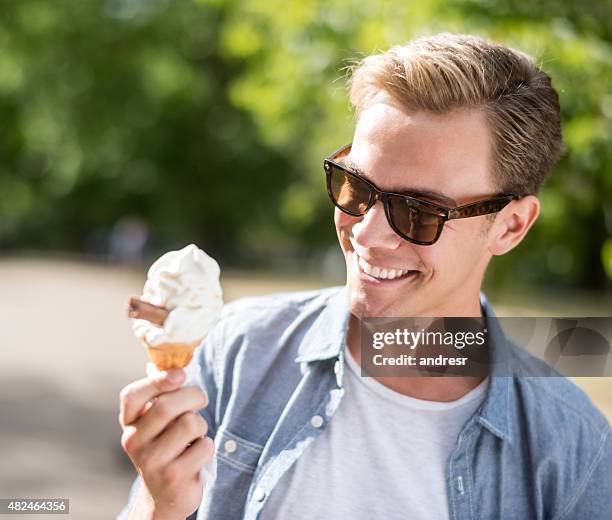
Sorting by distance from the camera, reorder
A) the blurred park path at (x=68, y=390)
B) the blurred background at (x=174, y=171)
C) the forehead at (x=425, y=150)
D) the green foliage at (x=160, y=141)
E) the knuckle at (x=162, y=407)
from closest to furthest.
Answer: the knuckle at (x=162, y=407), the forehead at (x=425, y=150), the blurred background at (x=174, y=171), the blurred park path at (x=68, y=390), the green foliage at (x=160, y=141)

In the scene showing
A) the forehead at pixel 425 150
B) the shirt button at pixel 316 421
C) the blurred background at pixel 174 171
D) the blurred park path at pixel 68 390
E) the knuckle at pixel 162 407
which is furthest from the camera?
the blurred park path at pixel 68 390

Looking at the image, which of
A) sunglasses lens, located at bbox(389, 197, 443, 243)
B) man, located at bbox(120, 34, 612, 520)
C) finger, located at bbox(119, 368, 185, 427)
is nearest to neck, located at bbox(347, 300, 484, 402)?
man, located at bbox(120, 34, 612, 520)

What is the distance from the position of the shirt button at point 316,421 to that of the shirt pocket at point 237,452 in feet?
0.49

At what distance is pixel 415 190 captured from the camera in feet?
6.15

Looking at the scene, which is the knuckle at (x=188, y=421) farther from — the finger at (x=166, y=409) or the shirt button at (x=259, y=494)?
the shirt button at (x=259, y=494)

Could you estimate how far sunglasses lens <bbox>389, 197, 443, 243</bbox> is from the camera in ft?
6.12

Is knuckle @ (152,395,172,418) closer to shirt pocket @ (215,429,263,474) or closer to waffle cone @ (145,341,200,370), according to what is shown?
waffle cone @ (145,341,200,370)

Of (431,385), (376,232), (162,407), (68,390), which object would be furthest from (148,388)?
(68,390)

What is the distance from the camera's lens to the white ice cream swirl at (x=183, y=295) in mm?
1633

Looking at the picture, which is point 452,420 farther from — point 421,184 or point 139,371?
point 139,371

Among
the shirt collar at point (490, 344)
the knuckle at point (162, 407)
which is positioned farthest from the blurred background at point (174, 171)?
the knuckle at point (162, 407)

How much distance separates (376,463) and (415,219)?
2.02 ft

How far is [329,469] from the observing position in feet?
6.33

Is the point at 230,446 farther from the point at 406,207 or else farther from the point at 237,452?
the point at 406,207
